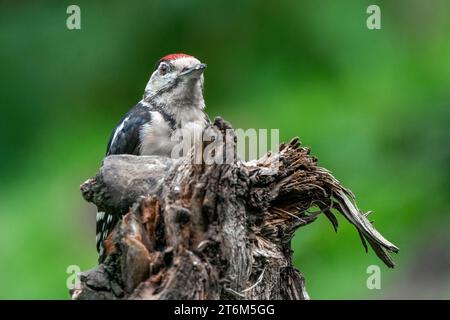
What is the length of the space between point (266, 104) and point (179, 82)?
3449 mm

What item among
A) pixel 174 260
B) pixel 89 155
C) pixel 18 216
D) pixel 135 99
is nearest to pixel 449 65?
pixel 135 99

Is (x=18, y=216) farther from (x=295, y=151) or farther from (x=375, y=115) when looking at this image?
(x=295, y=151)

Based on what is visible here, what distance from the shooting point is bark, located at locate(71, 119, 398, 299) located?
3291 mm

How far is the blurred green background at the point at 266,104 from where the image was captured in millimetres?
7426

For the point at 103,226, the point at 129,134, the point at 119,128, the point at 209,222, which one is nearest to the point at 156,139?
the point at 129,134

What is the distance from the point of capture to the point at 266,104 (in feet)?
28.0

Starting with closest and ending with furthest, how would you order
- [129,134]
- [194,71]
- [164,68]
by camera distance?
[129,134] → [194,71] → [164,68]

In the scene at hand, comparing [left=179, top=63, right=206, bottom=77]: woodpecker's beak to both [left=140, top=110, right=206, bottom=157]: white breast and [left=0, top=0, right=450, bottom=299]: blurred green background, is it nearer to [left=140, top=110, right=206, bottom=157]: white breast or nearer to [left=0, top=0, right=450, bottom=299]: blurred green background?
[left=140, top=110, right=206, bottom=157]: white breast

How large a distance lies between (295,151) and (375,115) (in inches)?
181

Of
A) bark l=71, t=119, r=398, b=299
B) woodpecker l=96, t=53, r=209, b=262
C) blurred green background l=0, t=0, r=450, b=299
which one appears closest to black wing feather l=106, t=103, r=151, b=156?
woodpecker l=96, t=53, r=209, b=262

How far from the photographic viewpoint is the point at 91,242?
7559 mm

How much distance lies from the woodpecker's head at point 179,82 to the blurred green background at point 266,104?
2.31 meters

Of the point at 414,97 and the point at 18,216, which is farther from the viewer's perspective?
the point at 414,97

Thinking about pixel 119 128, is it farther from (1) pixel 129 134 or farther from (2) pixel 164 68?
(2) pixel 164 68
